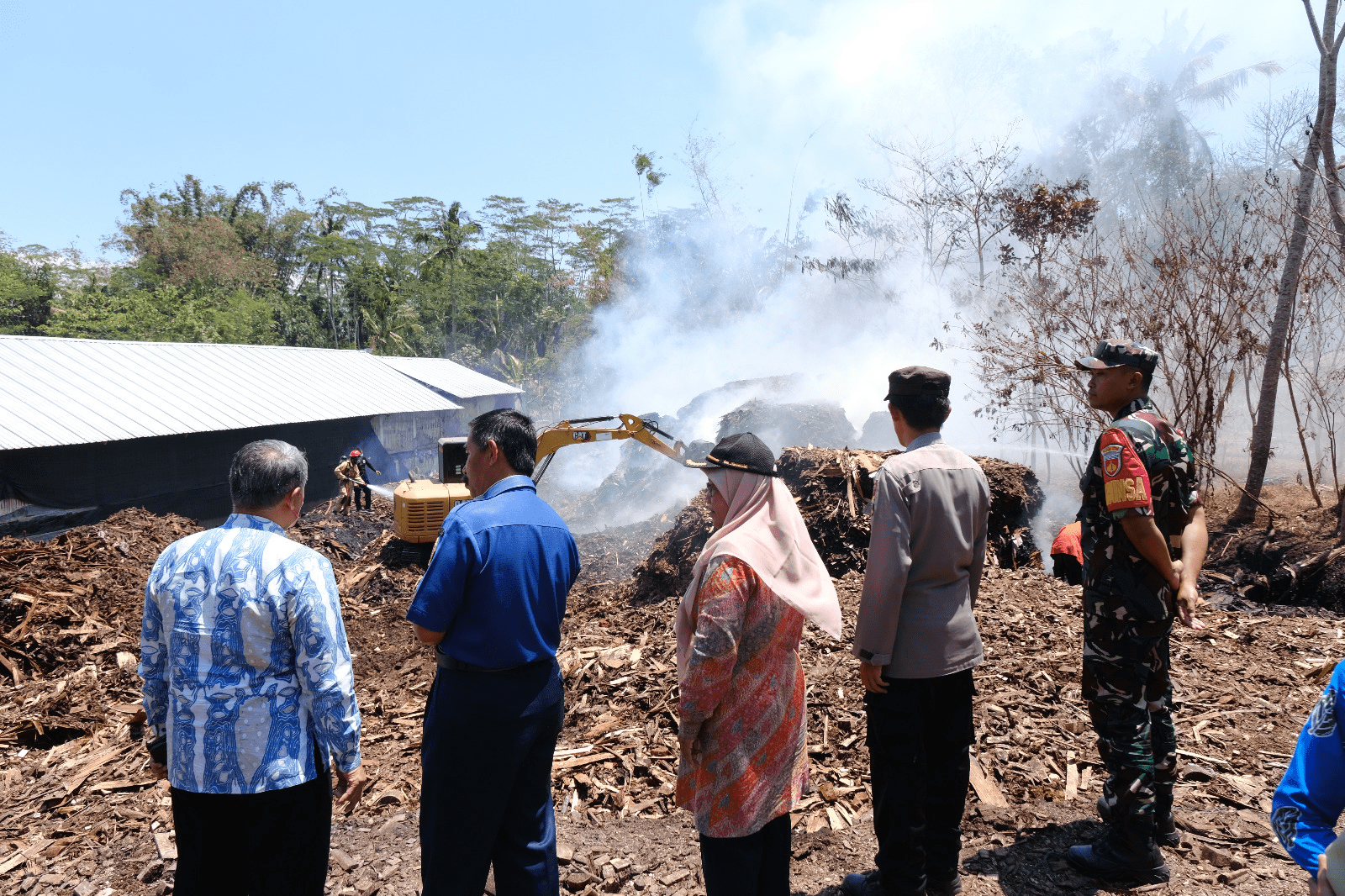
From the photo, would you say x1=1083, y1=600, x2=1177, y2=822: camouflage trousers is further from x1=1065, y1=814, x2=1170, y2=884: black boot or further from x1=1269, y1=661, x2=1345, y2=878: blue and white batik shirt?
x1=1269, y1=661, x2=1345, y2=878: blue and white batik shirt

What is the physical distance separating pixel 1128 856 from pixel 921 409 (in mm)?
2022

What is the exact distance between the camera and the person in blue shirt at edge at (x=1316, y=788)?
1.30 meters

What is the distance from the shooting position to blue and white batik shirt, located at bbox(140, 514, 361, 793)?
2.27 meters

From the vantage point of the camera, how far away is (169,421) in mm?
13977

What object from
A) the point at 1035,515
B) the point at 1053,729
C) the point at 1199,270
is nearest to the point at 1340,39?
the point at 1199,270

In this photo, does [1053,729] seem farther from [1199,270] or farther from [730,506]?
[1199,270]

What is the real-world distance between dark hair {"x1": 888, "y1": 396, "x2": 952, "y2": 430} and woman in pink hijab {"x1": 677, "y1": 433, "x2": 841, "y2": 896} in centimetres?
80

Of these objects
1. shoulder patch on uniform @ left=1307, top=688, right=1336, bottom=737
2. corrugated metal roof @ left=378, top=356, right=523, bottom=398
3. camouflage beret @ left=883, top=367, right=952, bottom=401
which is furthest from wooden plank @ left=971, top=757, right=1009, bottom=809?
corrugated metal roof @ left=378, top=356, right=523, bottom=398

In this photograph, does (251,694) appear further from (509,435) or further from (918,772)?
(918,772)

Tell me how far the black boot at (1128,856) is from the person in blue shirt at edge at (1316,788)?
1887mm

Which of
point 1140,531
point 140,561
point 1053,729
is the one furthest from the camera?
point 140,561

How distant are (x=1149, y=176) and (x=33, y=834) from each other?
3789cm

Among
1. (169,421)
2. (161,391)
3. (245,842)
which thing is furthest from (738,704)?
(161,391)

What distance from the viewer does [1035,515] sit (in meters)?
11.9
